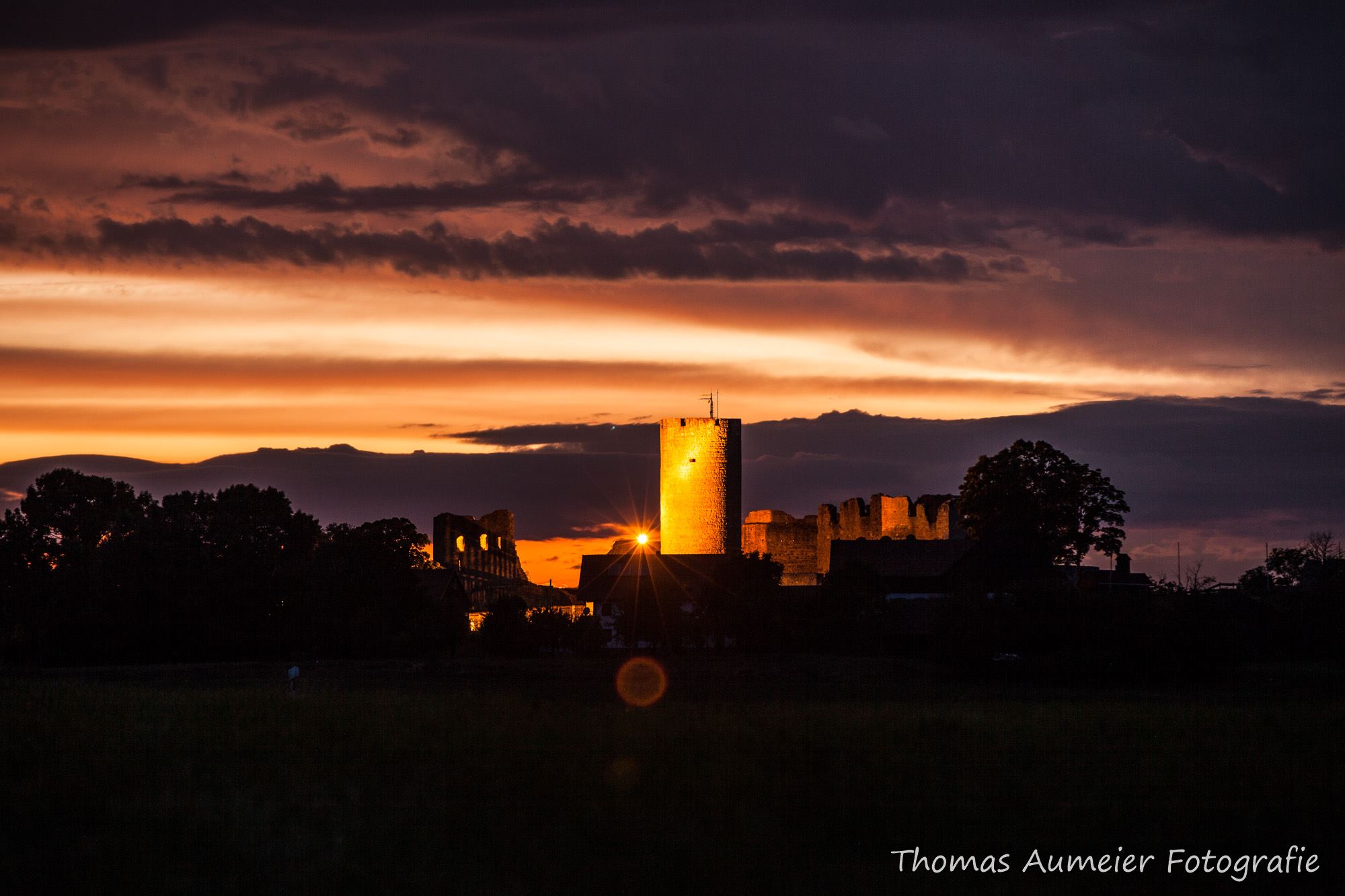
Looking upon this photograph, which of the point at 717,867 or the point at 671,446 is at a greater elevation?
the point at 671,446

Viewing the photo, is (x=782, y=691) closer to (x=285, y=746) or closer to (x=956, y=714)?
(x=956, y=714)

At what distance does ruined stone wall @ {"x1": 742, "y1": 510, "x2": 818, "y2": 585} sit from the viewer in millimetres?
87688

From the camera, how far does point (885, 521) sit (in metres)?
87.4

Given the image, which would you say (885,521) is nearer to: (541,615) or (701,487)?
(701,487)

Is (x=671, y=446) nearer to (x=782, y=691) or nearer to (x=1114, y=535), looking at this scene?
(x=1114, y=535)

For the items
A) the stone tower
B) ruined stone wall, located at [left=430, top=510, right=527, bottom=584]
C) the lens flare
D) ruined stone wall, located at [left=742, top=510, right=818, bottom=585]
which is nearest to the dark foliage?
the lens flare

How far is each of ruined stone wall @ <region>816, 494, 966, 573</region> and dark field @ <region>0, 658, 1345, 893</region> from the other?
5352cm

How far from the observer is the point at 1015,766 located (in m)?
23.3

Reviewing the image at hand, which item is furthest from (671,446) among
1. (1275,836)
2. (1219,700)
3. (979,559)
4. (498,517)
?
(1275,836)

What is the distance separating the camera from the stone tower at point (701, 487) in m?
82.8

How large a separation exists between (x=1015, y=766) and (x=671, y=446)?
61.4m

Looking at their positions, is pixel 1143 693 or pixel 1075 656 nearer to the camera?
pixel 1143 693

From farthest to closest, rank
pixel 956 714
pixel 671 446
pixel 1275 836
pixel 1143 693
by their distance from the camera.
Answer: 1. pixel 671 446
2. pixel 1143 693
3. pixel 956 714
4. pixel 1275 836

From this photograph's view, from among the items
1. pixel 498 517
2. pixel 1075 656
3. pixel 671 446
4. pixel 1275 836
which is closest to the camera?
pixel 1275 836
